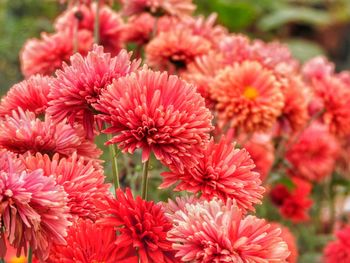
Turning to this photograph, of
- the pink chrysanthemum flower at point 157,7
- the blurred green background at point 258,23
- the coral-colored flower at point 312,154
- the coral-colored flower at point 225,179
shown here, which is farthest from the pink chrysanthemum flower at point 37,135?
the blurred green background at point 258,23

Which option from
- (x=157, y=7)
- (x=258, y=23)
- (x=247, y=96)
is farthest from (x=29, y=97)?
(x=258, y=23)

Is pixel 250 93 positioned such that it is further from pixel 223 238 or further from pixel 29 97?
pixel 223 238

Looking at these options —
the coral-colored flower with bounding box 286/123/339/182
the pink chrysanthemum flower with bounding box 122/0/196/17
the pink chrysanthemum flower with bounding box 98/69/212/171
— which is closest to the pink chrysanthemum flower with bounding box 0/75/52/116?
the pink chrysanthemum flower with bounding box 98/69/212/171

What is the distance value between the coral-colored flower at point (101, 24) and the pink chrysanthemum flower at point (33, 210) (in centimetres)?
97

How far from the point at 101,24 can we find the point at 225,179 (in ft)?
3.16

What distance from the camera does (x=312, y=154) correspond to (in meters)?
2.08

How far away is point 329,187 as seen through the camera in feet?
7.67

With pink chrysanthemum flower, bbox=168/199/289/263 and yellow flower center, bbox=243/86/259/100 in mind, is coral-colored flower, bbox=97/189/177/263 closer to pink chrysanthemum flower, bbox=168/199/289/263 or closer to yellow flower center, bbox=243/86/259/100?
pink chrysanthemum flower, bbox=168/199/289/263

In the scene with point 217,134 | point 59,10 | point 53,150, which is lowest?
point 53,150

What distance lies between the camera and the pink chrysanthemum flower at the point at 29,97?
2.97 ft

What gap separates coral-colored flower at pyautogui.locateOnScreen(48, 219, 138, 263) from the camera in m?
0.75

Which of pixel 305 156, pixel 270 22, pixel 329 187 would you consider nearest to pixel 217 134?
pixel 305 156

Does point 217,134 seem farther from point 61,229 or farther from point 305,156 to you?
point 61,229

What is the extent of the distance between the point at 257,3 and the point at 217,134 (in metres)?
3.05
